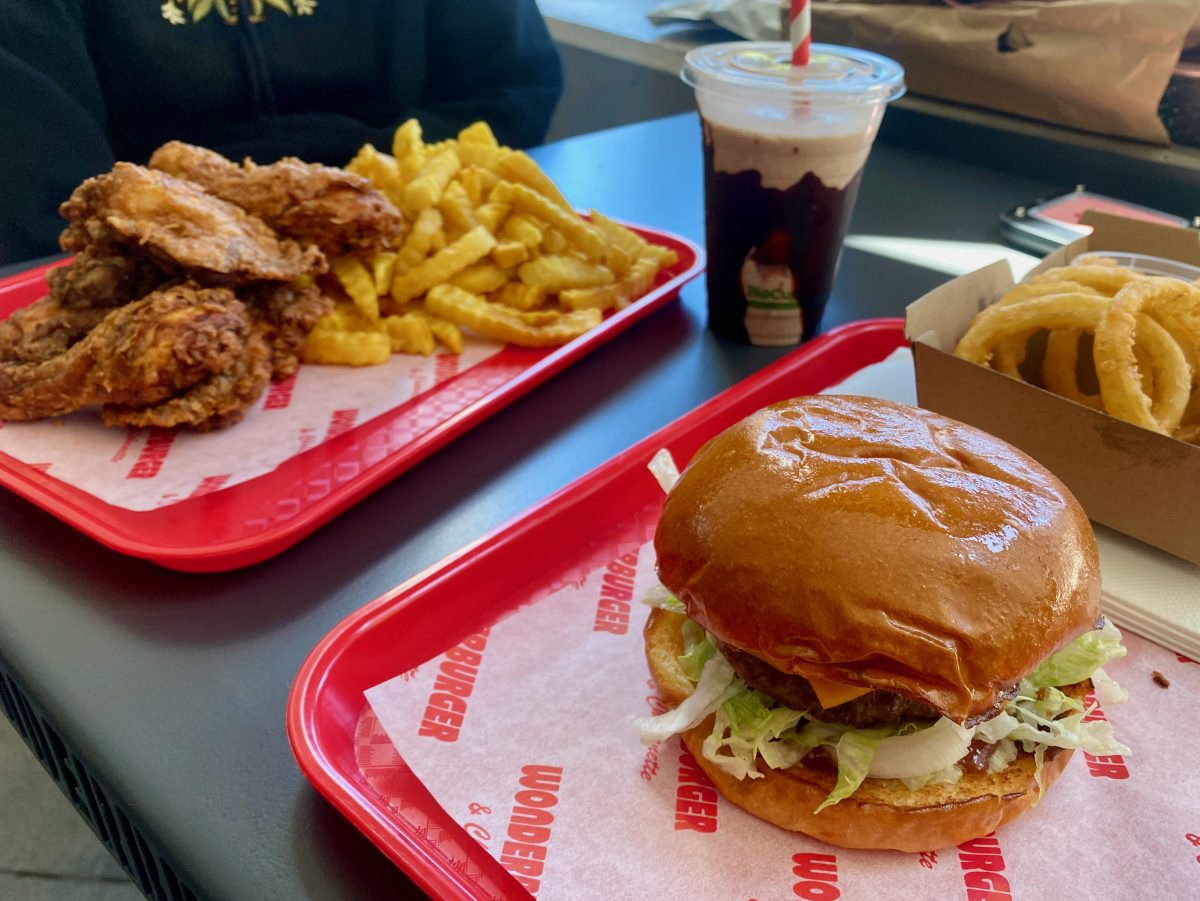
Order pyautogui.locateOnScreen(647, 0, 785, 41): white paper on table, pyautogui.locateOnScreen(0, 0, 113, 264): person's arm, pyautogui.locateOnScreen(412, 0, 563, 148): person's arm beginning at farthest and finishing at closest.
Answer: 1. pyautogui.locateOnScreen(647, 0, 785, 41): white paper on table
2. pyautogui.locateOnScreen(412, 0, 563, 148): person's arm
3. pyautogui.locateOnScreen(0, 0, 113, 264): person's arm

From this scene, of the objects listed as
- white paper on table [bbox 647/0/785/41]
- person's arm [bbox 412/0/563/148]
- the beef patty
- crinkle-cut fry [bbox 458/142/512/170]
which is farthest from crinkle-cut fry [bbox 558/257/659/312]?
white paper on table [bbox 647/0/785/41]

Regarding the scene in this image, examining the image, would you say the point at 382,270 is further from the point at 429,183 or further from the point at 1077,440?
the point at 1077,440

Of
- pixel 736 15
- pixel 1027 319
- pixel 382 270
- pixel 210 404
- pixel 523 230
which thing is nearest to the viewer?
pixel 1027 319

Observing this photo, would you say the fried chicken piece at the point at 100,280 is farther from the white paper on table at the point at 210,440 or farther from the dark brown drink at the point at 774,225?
the dark brown drink at the point at 774,225

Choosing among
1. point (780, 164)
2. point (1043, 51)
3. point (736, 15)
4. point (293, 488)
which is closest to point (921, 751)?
point (293, 488)

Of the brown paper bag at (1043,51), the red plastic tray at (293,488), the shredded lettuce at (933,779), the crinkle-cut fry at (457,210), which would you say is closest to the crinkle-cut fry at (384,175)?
the crinkle-cut fry at (457,210)

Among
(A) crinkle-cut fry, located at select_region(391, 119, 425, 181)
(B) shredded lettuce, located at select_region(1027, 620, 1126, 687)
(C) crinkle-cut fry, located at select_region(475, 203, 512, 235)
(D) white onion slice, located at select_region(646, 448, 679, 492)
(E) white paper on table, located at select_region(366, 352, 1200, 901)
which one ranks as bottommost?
(E) white paper on table, located at select_region(366, 352, 1200, 901)

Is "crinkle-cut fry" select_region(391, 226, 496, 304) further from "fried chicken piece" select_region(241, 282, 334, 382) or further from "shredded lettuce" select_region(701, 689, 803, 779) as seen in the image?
"shredded lettuce" select_region(701, 689, 803, 779)
